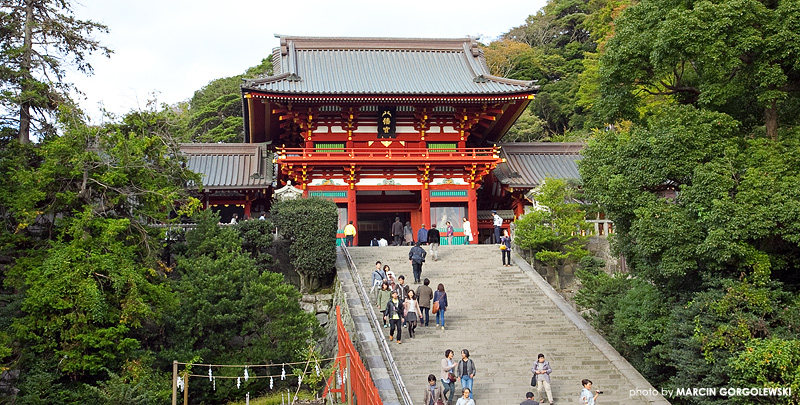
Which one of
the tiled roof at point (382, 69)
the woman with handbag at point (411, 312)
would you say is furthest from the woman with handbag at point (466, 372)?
the tiled roof at point (382, 69)

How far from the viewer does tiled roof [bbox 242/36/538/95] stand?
24.0 m

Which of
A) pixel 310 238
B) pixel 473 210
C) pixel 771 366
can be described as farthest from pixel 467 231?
pixel 771 366

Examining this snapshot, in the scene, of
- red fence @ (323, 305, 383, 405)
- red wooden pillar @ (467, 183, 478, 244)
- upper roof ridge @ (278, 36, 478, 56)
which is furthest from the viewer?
upper roof ridge @ (278, 36, 478, 56)

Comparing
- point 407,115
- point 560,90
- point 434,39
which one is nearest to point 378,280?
point 407,115

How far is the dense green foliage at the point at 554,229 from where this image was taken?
753 inches

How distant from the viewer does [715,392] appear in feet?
36.3

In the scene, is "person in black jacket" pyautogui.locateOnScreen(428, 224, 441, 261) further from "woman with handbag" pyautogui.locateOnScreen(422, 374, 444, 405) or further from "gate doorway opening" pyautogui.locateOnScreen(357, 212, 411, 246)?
"woman with handbag" pyautogui.locateOnScreen(422, 374, 444, 405)

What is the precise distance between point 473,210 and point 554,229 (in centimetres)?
518

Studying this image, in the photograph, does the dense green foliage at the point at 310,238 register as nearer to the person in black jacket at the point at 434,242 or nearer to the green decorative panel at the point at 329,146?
the person in black jacket at the point at 434,242

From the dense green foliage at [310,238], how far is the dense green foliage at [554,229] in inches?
217

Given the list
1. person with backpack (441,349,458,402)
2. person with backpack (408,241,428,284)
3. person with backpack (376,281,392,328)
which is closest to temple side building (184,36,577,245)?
person with backpack (408,241,428,284)

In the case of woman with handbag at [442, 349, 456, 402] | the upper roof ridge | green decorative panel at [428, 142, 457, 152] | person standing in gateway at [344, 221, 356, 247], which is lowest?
woman with handbag at [442, 349, 456, 402]

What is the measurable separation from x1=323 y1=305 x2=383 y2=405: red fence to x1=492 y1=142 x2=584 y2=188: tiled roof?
45.6 ft

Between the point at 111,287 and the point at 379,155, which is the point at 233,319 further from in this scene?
the point at 379,155
